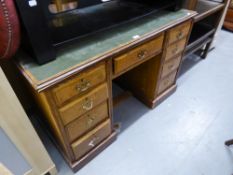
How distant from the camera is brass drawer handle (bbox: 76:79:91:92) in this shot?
2.55 ft

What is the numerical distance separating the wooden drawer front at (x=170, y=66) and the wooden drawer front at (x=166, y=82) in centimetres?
7

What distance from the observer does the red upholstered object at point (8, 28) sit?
0.53 m

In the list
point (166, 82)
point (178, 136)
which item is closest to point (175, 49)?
point (166, 82)

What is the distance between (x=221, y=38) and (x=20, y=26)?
105 inches

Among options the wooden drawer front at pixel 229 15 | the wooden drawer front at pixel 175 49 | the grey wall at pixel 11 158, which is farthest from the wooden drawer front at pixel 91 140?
the wooden drawer front at pixel 229 15

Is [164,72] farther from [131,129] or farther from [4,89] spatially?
[4,89]

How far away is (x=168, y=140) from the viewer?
133 cm

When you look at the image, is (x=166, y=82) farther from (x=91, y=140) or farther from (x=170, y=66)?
(x=91, y=140)

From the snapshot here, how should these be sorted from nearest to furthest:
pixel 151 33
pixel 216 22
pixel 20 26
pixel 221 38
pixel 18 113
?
pixel 20 26 → pixel 18 113 → pixel 151 33 → pixel 216 22 → pixel 221 38

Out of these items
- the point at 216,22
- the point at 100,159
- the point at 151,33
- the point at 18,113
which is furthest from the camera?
A: the point at 216,22

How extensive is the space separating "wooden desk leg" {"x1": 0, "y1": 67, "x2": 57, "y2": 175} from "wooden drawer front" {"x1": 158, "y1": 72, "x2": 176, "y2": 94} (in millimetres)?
997

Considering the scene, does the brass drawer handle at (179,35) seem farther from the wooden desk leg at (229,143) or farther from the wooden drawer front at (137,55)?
the wooden desk leg at (229,143)

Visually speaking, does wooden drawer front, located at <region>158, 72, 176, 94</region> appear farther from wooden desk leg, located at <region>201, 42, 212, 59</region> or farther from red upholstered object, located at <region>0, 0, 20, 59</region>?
red upholstered object, located at <region>0, 0, 20, 59</region>

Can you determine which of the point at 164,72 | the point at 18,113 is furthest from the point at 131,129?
the point at 18,113
